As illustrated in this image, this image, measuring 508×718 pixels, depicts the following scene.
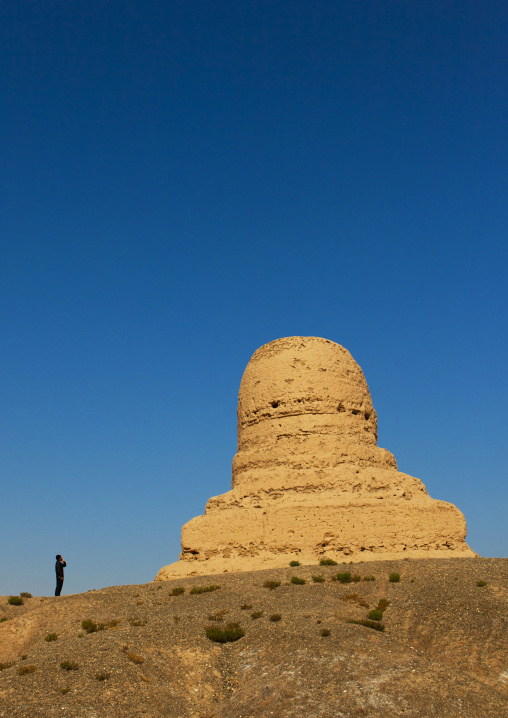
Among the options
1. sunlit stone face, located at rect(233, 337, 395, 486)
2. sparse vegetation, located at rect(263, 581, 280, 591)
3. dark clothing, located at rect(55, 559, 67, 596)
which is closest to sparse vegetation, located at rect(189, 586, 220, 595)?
sparse vegetation, located at rect(263, 581, 280, 591)

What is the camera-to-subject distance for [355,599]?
47.1 ft

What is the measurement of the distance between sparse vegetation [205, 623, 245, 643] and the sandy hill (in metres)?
0.14

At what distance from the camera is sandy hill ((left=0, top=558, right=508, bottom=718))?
972cm

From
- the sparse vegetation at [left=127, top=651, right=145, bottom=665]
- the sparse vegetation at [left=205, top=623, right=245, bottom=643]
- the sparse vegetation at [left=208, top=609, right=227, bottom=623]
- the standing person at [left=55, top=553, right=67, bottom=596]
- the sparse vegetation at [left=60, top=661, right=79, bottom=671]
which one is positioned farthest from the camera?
the standing person at [left=55, top=553, right=67, bottom=596]

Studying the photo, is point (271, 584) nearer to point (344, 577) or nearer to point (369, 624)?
point (344, 577)

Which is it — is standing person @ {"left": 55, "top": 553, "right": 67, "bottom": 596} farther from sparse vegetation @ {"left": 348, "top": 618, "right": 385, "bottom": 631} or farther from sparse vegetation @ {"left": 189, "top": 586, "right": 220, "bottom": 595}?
sparse vegetation @ {"left": 348, "top": 618, "right": 385, "bottom": 631}

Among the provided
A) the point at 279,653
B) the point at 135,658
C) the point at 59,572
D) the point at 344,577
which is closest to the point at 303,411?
the point at 344,577

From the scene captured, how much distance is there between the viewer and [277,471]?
2152 cm

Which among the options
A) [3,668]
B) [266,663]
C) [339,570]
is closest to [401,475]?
[339,570]

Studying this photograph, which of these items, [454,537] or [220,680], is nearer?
[220,680]

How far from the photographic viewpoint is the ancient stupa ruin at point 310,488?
63.8ft

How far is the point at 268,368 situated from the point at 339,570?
29.5 feet

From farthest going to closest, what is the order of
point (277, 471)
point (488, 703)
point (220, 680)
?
point (277, 471) → point (220, 680) → point (488, 703)

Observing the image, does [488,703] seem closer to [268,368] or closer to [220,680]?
[220,680]
